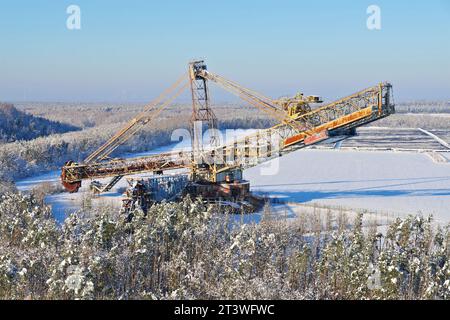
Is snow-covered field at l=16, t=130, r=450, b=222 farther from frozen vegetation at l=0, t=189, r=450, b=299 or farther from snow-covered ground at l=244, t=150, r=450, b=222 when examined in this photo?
frozen vegetation at l=0, t=189, r=450, b=299

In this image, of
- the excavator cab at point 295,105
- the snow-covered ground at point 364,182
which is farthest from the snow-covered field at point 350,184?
the excavator cab at point 295,105

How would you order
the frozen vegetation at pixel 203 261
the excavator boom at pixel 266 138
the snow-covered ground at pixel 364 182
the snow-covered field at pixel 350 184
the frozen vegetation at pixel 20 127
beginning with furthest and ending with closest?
the frozen vegetation at pixel 20 127 < the snow-covered ground at pixel 364 182 < the snow-covered field at pixel 350 184 < the excavator boom at pixel 266 138 < the frozen vegetation at pixel 203 261

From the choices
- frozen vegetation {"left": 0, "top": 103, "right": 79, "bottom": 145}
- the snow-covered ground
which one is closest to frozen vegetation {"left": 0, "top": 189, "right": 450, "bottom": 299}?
the snow-covered ground

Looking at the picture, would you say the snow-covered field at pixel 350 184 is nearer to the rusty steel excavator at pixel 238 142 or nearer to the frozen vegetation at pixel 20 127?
the rusty steel excavator at pixel 238 142

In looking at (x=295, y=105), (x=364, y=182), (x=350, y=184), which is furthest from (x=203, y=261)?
(x=364, y=182)

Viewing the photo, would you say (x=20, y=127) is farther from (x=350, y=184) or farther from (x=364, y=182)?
(x=364, y=182)

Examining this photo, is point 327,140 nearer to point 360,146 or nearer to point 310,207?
point 310,207

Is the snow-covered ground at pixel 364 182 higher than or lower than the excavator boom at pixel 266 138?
lower
